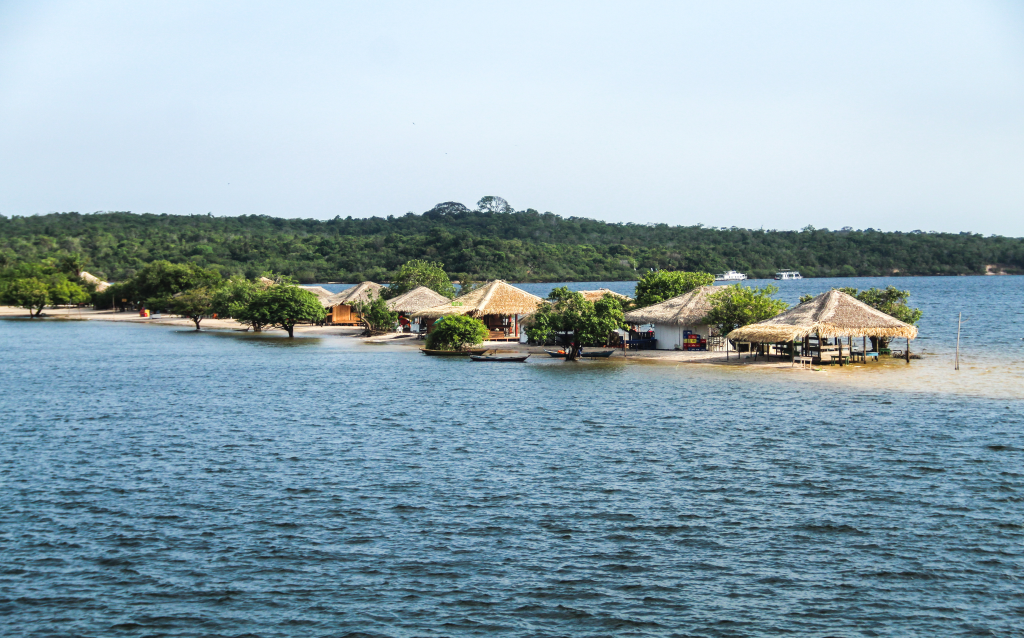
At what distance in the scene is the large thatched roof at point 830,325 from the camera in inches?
1403

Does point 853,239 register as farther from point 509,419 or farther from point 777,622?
point 777,622

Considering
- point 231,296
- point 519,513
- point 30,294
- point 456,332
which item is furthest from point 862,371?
point 30,294

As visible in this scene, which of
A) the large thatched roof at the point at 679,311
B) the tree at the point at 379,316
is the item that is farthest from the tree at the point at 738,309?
the tree at the point at 379,316

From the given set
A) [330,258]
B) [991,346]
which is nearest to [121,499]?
[991,346]

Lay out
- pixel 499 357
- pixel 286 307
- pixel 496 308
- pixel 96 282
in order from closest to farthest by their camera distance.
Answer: pixel 499 357 → pixel 496 308 → pixel 286 307 → pixel 96 282

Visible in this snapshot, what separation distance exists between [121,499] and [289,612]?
24.4 feet

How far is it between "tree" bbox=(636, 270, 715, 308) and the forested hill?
8242 centimetres

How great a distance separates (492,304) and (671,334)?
38.9 ft

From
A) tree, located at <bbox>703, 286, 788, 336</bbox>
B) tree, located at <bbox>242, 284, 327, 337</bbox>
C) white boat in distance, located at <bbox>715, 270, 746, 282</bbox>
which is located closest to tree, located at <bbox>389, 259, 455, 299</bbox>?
tree, located at <bbox>242, 284, 327, 337</bbox>

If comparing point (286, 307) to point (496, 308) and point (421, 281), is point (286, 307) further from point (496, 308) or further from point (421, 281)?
point (496, 308)

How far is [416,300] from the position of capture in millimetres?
57844

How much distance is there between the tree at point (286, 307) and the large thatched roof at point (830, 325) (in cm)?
3230

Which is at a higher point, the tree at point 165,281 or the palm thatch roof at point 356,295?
the tree at point 165,281

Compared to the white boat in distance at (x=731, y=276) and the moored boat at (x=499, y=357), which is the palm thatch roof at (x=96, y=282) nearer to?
the moored boat at (x=499, y=357)
